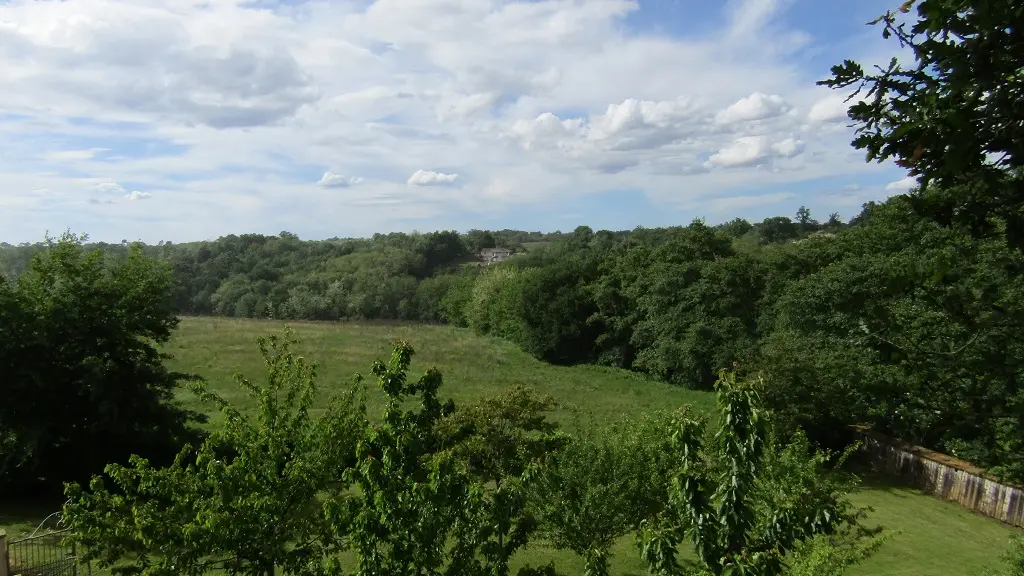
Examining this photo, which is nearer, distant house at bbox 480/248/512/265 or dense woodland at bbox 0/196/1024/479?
dense woodland at bbox 0/196/1024/479

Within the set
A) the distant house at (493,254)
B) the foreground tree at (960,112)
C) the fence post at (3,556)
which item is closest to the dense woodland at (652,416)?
the foreground tree at (960,112)

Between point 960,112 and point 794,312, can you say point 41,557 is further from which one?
point 794,312

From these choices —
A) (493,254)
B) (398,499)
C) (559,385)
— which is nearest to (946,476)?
(398,499)

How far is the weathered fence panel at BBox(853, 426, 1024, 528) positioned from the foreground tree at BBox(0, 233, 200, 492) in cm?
2223

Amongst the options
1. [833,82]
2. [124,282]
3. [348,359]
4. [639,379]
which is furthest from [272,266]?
[833,82]

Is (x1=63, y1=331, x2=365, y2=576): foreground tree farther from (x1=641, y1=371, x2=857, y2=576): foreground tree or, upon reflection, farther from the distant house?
the distant house

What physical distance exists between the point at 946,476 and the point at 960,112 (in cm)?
2189

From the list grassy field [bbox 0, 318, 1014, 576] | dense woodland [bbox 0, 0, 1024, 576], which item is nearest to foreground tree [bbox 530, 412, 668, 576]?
dense woodland [bbox 0, 0, 1024, 576]

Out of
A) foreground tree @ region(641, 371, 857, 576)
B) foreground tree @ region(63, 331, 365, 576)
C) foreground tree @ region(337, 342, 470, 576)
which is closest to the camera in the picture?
foreground tree @ region(641, 371, 857, 576)

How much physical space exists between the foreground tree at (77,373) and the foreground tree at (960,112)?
1730 centimetres

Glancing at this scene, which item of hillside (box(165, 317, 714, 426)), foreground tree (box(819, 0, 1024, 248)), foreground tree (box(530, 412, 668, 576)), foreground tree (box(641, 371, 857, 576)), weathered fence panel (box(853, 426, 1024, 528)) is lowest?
hillside (box(165, 317, 714, 426))

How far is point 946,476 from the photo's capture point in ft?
68.2

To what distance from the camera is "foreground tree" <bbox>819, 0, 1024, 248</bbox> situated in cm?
317

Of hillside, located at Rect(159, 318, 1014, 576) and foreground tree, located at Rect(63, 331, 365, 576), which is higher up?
foreground tree, located at Rect(63, 331, 365, 576)
